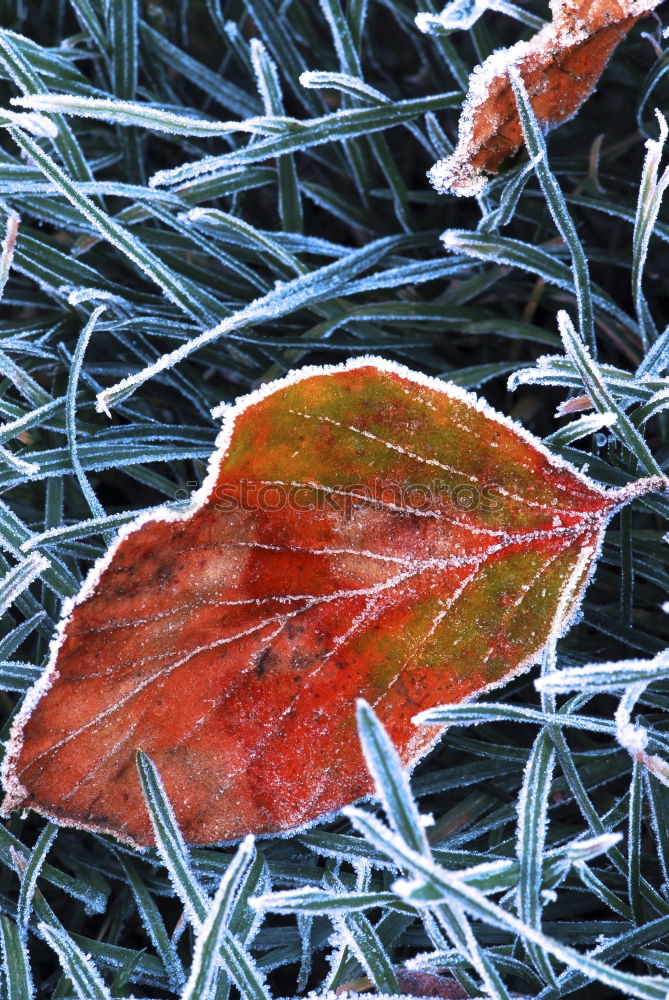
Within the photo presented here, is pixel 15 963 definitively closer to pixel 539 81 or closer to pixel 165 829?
pixel 165 829

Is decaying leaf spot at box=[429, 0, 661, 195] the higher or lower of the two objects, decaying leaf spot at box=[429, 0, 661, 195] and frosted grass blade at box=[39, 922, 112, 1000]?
the higher

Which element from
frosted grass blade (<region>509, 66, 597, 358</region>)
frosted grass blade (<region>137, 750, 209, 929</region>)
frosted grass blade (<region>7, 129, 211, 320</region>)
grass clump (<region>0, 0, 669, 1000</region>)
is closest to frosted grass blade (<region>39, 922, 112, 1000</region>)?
grass clump (<region>0, 0, 669, 1000</region>)


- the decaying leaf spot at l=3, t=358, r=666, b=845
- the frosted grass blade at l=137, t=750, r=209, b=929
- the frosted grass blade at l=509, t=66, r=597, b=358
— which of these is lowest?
the frosted grass blade at l=137, t=750, r=209, b=929

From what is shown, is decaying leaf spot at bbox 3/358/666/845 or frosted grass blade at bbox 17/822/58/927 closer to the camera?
decaying leaf spot at bbox 3/358/666/845

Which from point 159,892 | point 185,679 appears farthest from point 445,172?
point 159,892

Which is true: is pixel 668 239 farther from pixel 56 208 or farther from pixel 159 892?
pixel 159 892

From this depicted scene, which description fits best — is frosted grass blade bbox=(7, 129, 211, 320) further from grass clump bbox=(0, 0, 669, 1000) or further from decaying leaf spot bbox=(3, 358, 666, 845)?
decaying leaf spot bbox=(3, 358, 666, 845)

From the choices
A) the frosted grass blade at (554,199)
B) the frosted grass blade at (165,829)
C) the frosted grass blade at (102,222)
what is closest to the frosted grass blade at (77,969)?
the frosted grass blade at (165,829)

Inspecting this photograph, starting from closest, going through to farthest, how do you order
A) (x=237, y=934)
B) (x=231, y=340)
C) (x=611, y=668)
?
(x=611, y=668) < (x=237, y=934) < (x=231, y=340)
